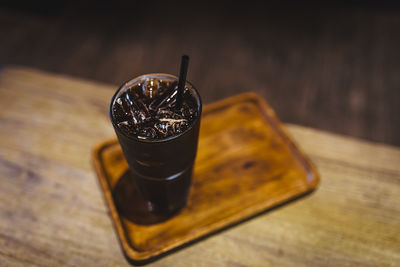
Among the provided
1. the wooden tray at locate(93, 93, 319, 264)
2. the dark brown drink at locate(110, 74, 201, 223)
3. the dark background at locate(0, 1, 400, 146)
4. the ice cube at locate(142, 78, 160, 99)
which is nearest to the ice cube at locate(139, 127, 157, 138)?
the dark brown drink at locate(110, 74, 201, 223)

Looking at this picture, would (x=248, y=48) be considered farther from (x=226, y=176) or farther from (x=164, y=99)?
(x=164, y=99)

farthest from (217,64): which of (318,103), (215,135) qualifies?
(215,135)

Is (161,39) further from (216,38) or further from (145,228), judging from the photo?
(145,228)

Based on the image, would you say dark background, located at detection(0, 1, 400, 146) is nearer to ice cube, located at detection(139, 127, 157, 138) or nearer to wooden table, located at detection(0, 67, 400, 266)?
wooden table, located at detection(0, 67, 400, 266)

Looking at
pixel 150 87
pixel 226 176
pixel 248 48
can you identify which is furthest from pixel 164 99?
pixel 248 48

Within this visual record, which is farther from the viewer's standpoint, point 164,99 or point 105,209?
point 105,209

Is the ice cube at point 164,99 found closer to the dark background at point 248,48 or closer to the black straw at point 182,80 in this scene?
the black straw at point 182,80

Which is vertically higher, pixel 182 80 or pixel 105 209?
pixel 182 80
